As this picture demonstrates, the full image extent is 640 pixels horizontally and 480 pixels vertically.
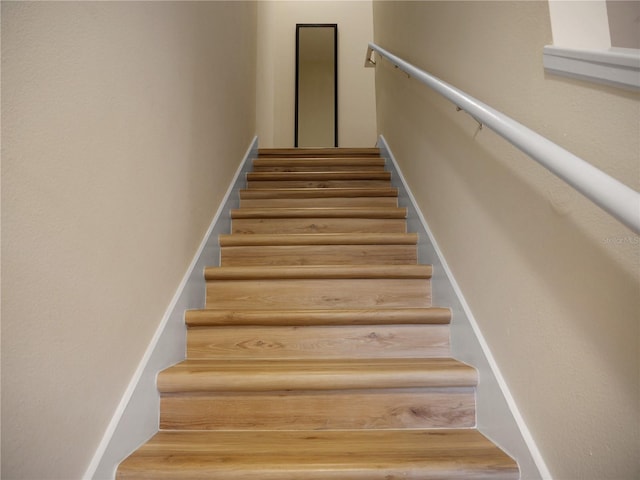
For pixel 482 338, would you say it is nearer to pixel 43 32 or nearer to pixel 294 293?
pixel 294 293

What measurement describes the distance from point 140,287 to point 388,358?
0.82 metres

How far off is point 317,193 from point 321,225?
0.37 m

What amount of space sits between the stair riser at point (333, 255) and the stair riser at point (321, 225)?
260 millimetres

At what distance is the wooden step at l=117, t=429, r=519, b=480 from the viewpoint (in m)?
0.91

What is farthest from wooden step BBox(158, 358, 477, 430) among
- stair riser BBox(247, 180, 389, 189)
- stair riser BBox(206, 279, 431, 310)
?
stair riser BBox(247, 180, 389, 189)

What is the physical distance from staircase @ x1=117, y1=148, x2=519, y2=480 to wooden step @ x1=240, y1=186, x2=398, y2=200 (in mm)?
284

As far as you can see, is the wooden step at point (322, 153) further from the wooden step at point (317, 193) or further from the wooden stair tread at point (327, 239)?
the wooden stair tread at point (327, 239)

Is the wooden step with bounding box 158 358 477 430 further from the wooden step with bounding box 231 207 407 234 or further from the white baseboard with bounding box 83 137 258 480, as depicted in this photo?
the wooden step with bounding box 231 207 407 234

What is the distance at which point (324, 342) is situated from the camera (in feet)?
4.60

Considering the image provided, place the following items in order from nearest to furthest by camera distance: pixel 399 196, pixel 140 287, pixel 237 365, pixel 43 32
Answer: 1. pixel 43 32
2. pixel 140 287
3. pixel 237 365
4. pixel 399 196

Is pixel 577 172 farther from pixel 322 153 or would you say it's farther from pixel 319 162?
pixel 322 153

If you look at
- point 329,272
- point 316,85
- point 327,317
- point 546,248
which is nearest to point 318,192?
point 329,272

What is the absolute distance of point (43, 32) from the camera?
0.73 meters

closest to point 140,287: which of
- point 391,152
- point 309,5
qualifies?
point 391,152
